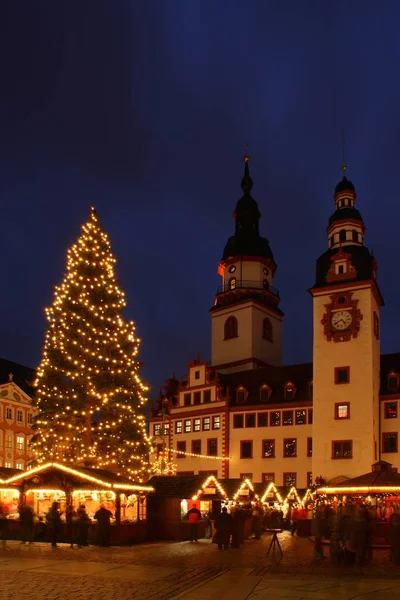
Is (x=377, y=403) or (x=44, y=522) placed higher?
(x=377, y=403)

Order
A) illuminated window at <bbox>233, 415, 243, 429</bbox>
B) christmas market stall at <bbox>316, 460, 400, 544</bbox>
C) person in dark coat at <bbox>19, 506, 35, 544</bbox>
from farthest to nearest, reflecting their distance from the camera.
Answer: illuminated window at <bbox>233, 415, 243, 429</bbox>, christmas market stall at <bbox>316, 460, 400, 544</bbox>, person in dark coat at <bbox>19, 506, 35, 544</bbox>

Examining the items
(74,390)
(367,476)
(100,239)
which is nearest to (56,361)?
(74,390)

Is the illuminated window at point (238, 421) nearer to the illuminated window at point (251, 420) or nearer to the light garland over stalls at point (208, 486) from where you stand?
the illuminated window at point (251, 420)

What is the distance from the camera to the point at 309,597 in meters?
15.6

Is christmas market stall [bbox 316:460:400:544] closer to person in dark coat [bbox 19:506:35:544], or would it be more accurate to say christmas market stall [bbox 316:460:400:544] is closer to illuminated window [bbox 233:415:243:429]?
person in dark coat [bbox 19:506:35:544]

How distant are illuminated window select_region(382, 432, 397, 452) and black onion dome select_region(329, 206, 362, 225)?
16.1 m

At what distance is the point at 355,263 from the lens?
5688cm

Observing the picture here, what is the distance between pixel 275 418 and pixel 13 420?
28779 millimetres

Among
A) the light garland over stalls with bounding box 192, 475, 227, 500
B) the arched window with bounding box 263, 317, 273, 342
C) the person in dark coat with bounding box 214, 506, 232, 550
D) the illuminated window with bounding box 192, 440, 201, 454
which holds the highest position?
the arched window with bounding box 263, 317, 273, 342

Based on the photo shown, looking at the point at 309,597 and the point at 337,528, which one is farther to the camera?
the point at 337,528

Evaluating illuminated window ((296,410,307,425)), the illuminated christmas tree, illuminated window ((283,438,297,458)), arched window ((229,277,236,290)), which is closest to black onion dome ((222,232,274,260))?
arched window ((229,277,236,290))

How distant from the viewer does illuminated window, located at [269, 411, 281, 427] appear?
6166 centimetres

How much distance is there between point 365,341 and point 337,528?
32.9 m

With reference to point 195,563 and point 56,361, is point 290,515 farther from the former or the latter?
point 195,563
